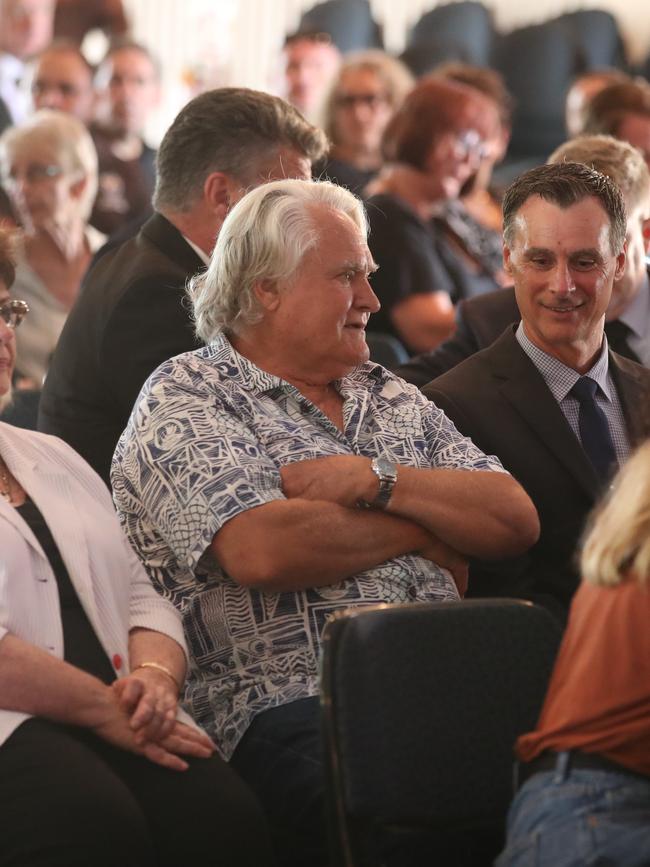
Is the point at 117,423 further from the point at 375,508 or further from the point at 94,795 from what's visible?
the point at 94,795

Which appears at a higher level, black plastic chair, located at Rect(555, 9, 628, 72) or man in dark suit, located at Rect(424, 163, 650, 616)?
black plastic chair, located at Rect(555, 9, 628, 72)

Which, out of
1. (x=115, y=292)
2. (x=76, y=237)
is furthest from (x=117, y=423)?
(x=76, y=237)

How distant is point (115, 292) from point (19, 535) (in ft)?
3.02

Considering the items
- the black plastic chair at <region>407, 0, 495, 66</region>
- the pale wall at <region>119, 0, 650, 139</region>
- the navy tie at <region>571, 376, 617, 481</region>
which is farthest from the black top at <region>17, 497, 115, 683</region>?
the pale wall at <region>119, 0, 650, 139</region>

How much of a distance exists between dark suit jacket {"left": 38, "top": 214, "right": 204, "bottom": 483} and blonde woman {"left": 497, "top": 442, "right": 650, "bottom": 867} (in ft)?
4.69

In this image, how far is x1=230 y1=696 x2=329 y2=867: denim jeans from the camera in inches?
89.1

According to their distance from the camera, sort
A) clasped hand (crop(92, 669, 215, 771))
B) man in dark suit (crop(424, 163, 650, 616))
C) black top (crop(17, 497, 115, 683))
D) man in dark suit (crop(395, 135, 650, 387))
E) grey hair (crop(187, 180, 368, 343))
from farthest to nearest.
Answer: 1. man in dark suit (crop(395, 135, 650, 387))
2. man in dark suit (crop(424, 163, 650, 616))
3. grey hair (crop(187, 180, 368, 343))
4. black top (crop(17, 497, 115, 683))
5. clasped hand (crop(92, 669, 215, 771))

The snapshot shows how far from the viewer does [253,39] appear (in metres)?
8.69

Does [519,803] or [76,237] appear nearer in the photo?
[519,803]

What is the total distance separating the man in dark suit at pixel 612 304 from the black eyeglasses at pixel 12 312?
101 cm

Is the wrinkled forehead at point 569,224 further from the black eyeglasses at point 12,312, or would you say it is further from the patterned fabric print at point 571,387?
the black eyeglasses at point 12,312

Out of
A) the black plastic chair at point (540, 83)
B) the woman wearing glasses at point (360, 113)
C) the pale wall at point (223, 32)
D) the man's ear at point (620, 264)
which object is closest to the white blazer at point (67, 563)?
the man's ear at point (620, 264)

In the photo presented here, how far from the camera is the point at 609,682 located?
5.71 feet

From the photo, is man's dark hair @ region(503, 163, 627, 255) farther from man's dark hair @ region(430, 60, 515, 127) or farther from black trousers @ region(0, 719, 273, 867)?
man's dark hair @ region(430, 60, 515, 127)
